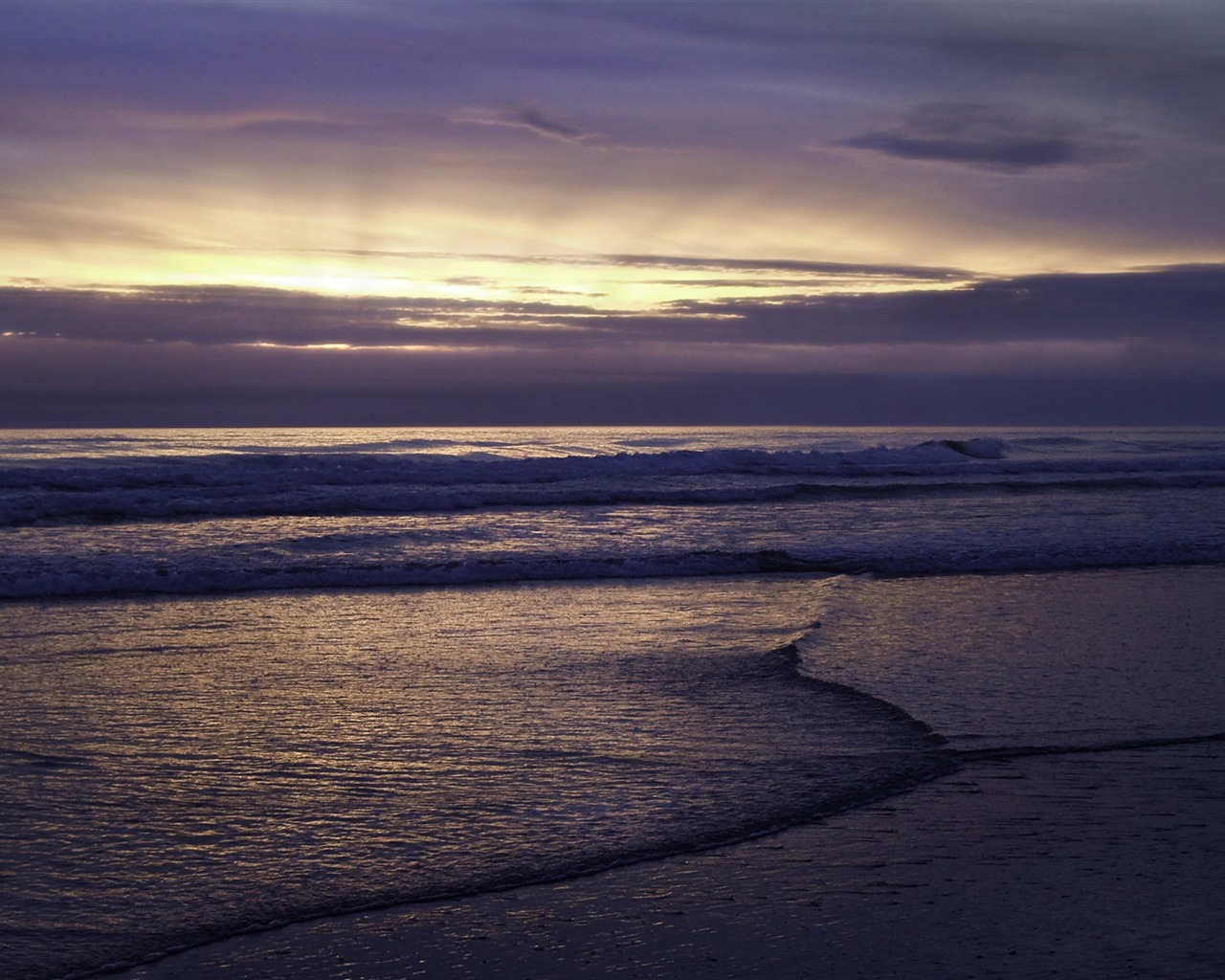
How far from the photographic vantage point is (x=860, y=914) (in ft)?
11.4

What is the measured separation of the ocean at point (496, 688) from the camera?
3.90 metres

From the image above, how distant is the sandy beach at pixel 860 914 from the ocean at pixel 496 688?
0.16 m

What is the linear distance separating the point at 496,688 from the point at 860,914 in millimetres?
3284

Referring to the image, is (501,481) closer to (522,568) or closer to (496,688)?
(522,568)

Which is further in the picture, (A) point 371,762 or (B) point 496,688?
(B) point 496,688

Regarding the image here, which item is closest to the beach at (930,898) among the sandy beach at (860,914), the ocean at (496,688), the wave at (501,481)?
the sandy beach at (860,914)

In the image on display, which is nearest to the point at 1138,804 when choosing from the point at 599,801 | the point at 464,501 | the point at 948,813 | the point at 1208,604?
the point at 948,813

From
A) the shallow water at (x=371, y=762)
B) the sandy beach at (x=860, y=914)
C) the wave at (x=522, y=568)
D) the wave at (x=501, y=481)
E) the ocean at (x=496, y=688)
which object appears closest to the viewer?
the sandy beach at (x=860, y=914)

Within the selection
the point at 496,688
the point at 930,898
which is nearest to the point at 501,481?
the point at 496,688

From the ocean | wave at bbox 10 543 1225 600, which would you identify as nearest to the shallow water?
the ocean

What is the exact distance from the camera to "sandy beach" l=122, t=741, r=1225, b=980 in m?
3.16

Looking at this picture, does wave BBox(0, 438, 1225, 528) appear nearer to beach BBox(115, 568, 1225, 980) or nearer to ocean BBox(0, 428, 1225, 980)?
ocean BBox(0, 428, 1225, 980)

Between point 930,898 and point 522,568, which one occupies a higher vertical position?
point 522,568

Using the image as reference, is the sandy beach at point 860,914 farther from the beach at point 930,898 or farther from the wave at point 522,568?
the wave at point 522,568
